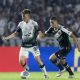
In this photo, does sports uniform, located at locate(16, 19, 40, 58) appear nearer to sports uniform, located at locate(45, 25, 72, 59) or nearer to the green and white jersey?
the green and white jersey

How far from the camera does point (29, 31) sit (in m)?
16.4

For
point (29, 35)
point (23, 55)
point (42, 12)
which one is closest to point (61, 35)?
point (29, 35)

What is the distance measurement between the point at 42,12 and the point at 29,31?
10.1 m

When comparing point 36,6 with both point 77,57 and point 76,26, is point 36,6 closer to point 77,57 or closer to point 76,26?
point 76,26

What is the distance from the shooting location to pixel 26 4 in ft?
86.6

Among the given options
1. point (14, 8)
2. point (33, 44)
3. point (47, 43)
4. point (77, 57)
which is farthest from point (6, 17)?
point (33, 44)

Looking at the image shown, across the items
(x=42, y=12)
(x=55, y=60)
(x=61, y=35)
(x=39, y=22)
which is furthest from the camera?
(x=42, y=12)

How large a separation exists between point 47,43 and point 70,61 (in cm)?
150

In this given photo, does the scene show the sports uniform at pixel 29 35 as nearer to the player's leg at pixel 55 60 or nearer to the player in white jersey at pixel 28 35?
the player in white jersey at pixel 28 35

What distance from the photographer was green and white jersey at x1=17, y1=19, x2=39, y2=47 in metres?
16.4

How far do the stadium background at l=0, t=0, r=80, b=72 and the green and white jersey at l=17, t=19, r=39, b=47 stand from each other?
550cm

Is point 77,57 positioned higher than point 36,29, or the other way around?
point 36,29

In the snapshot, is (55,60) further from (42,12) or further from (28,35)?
(42,12)

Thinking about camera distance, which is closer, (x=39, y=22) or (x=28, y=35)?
(x=28, y=35)
